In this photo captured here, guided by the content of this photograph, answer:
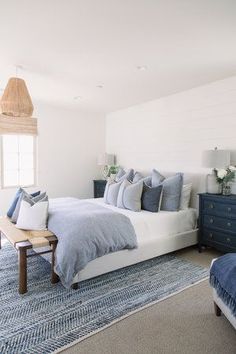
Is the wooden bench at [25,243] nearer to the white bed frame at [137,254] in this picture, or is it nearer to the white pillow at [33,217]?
the white pillow at [33,217]

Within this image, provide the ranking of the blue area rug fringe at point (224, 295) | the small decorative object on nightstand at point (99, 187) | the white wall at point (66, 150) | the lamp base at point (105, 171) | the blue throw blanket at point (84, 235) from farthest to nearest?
the lamp base at point (105, 171) < the small decorative object on nightstand at point (99, 187) < the white wall at point (66, 150) < the blue throw blanket at point (84, 235) < the blue area rug fringe at point (224, 295)

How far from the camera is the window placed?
16.7 ft

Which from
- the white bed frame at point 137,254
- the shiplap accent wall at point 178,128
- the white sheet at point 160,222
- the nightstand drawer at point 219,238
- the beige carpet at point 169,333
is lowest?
the beige carpet at point 169,333

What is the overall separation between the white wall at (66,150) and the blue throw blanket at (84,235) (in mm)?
2316

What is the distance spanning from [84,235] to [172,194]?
1718 millimetres

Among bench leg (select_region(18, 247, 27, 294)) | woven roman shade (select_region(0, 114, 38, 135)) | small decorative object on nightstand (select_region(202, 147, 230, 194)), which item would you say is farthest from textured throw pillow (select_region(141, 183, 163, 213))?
woven roman shade (select_region(0, 114, 38, 135))

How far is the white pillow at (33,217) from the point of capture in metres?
3.04

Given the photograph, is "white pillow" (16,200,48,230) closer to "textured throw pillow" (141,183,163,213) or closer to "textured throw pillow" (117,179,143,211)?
"textured throw pillow" (117,179,143,211)

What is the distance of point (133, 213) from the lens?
3.55 metres

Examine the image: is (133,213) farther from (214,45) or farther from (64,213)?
(214,45)

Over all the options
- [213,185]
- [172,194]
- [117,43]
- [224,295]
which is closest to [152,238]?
[172,194]

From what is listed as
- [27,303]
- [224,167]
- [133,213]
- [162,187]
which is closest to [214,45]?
[224,167]

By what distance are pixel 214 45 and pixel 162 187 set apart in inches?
77.9

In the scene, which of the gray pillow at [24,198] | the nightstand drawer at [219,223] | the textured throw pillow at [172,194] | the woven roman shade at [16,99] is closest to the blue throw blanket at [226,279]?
the nightstand drawer at [219,223]
